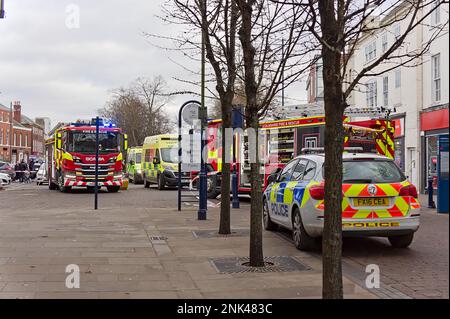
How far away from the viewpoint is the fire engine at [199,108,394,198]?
15.3 metres

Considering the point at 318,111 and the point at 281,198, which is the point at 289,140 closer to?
the point at 318,111

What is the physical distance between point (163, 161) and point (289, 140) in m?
11.1

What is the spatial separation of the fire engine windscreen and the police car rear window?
17.2 metres

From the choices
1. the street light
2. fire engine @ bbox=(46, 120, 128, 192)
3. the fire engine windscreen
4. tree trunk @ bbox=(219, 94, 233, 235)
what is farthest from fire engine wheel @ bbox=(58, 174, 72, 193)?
tree trunk @ bbox=(219, 94, 233, 235)

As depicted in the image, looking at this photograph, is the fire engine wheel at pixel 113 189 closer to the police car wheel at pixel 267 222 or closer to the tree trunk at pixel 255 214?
the police car wheel at pixel 267 222

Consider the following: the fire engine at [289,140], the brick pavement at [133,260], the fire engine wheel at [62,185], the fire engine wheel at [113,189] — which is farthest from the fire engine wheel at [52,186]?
the brick pavement at [133,260]

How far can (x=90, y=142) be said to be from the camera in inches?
938

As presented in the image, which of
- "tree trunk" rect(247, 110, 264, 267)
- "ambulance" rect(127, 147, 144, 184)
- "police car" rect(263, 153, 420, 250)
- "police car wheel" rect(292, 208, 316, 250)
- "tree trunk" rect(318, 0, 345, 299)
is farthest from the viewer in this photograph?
"ambulance" rect(127, 147, 144, 184)

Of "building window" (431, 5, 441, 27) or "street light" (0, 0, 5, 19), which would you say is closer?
"street light" (0, 0, 5, 19)

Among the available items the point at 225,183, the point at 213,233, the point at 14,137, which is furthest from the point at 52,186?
the point at 14,137

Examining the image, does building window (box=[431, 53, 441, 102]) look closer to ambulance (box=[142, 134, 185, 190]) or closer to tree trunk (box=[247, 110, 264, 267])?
ambulance (box=[142, 134, 185, 190])

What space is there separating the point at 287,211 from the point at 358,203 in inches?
61.9
